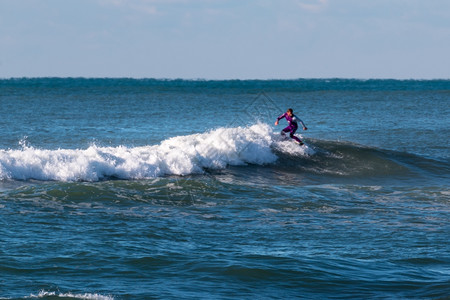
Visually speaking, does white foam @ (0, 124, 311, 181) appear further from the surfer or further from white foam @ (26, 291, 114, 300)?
white foam @ (26, 291, 114, 300)

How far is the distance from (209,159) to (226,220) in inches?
344

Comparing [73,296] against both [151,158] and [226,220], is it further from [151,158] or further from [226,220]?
[151,158]

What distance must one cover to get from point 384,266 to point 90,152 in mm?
12073

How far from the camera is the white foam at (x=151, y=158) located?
64.2 ft

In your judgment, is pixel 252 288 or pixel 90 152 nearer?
pixel 252 288

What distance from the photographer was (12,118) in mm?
42031

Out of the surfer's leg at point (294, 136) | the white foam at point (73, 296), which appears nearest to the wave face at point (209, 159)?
the surfer's leg at point (294, 136)

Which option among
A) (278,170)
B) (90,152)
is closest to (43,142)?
(90,152)

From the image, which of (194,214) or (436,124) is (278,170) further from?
(436,124)

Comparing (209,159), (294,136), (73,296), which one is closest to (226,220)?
(73,296)

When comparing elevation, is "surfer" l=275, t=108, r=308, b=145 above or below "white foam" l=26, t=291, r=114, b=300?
above

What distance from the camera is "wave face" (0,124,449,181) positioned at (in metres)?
19.7

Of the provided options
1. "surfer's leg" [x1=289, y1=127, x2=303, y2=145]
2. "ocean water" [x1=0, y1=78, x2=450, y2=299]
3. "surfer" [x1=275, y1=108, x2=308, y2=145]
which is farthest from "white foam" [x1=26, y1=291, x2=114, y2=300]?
"surfer's leg" [x1=289, y1=127, x2=303, y2=145]

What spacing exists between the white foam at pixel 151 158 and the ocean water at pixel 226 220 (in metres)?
0.06
